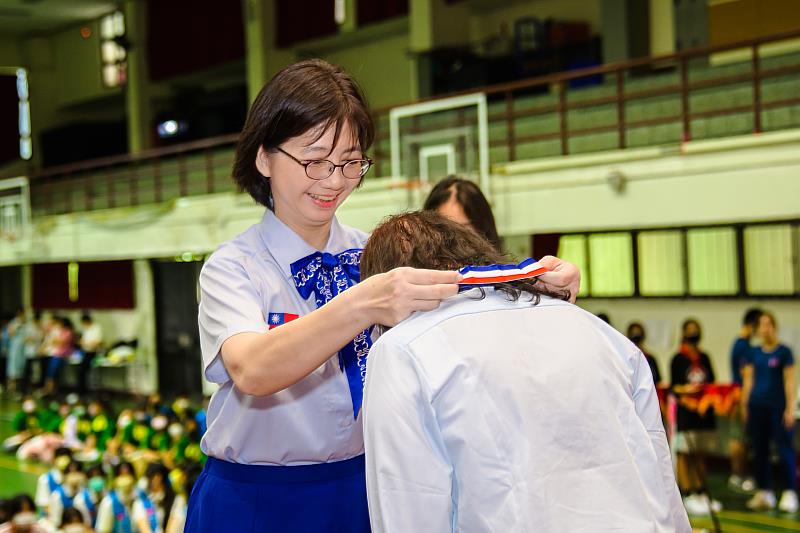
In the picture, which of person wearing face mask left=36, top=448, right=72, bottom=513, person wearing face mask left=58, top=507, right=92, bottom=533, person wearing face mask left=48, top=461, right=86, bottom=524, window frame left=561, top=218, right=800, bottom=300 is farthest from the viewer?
window frame left=561, top=218, right=800, bottom=300

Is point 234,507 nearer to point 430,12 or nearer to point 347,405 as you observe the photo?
point 347,405

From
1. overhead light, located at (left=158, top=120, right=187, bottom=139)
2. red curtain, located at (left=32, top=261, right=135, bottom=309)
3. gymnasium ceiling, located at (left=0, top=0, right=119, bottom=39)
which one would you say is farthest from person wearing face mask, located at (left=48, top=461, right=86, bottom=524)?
gymnasium ceiling, located at (left=0, top=0, right=119, bottom=39)

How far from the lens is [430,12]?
15375 millimetres

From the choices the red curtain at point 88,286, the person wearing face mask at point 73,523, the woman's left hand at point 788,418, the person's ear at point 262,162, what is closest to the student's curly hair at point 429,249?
the person's ear at point 262,162

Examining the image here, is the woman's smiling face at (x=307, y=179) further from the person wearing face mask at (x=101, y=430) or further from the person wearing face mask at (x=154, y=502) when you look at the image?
the person wearing face mask at (x=101, y=430)

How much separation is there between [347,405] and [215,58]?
1883 centimetres

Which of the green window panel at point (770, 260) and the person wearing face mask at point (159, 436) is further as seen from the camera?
the person wearing face mask at point (159, 436)

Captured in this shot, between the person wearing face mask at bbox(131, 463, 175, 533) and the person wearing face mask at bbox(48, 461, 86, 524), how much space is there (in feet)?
2.53

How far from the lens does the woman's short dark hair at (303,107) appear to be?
1.76m

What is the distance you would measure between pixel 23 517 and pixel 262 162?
5305mm

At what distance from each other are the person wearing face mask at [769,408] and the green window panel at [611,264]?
3.08 meters

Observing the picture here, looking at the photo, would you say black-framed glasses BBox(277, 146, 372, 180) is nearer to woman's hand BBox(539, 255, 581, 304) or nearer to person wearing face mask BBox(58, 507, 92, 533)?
woman's hand BBox(539, 255, 581, 304)

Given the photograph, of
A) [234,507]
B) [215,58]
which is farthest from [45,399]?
[234,507]

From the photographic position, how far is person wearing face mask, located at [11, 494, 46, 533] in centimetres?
617
